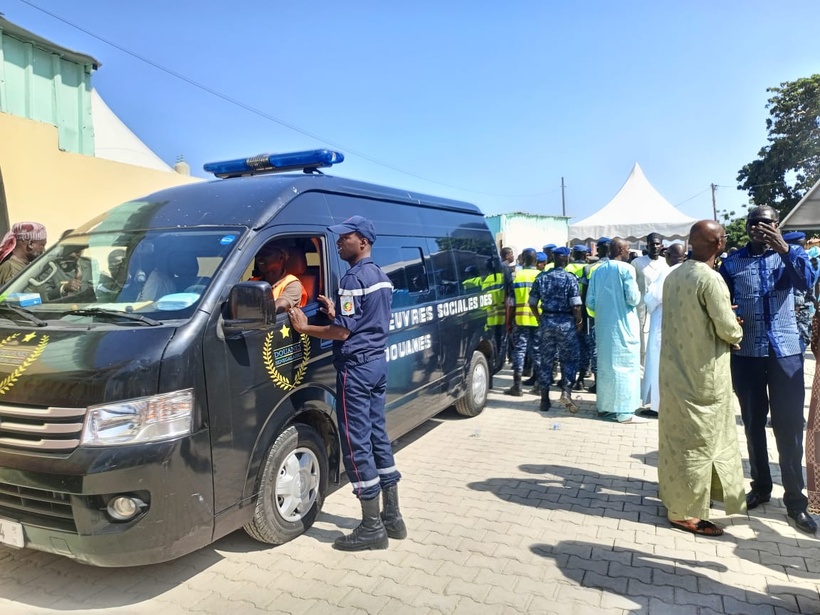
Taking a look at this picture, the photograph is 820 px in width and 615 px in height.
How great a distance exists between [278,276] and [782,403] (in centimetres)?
357

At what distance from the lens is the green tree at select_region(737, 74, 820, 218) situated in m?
25.9

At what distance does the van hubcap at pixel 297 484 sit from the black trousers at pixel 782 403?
10.2ft

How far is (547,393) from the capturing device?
729 centimetres

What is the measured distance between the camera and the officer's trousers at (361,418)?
11.5 feet

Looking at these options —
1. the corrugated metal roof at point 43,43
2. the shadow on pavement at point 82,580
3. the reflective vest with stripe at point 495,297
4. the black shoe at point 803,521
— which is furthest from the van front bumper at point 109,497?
the corrugated metal roof at point 43,43

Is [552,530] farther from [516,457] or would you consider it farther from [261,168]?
[261,168]

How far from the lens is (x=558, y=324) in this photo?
23.3ft

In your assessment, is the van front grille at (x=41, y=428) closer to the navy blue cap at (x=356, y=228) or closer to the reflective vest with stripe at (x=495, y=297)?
the navy blue cap at (x=356, y=228)

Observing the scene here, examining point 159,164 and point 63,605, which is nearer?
point 63,605

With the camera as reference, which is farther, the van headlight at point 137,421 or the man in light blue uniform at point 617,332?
the man in light blue uniform at point 617,332

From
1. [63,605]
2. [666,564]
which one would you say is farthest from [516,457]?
[63,605]

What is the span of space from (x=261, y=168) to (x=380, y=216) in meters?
1.14

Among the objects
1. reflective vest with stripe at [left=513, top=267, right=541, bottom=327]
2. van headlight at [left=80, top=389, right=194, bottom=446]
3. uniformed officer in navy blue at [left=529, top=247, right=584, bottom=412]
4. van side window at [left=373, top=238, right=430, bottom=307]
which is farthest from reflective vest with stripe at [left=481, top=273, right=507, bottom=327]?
van headlight at [left=80, top=389, right=194, bottom=446]

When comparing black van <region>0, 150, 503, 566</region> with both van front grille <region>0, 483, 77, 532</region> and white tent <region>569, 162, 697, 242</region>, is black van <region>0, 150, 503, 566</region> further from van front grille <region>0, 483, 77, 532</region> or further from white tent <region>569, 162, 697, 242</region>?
white tent <region>569, 162, 697, 242</region>
